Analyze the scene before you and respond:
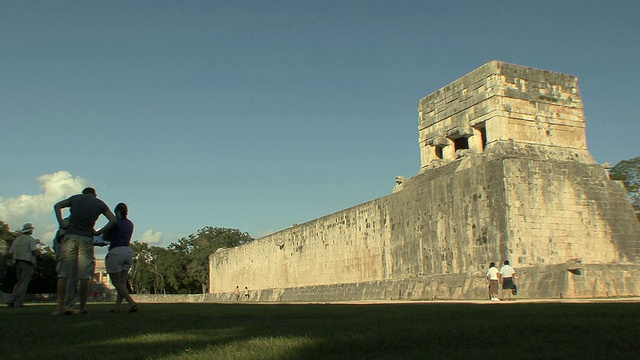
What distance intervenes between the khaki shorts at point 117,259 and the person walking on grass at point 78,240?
403mm

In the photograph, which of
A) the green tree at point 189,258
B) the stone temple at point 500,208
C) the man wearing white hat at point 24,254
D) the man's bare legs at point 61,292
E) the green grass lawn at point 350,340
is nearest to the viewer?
the green grass lawn at point 350,340

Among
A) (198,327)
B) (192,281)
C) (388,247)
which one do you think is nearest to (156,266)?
(192,281)

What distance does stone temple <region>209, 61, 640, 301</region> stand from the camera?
52.6ft

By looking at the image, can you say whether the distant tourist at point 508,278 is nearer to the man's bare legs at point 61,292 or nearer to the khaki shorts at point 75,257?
the khaki shorts at point 75,257

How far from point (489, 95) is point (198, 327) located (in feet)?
49.2

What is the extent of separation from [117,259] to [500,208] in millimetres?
10964

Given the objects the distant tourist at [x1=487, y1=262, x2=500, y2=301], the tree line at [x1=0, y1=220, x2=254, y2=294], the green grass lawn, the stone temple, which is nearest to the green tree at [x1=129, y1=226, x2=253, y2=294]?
the tree line at [x1=0, y1=220, x2=254, y2=294]

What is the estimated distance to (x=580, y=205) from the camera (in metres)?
17.3

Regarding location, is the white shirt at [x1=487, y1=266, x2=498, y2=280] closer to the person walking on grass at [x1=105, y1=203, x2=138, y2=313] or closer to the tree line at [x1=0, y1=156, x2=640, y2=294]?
the person walking on grass at [x1=105, y1=203, x2=138, y2=313]

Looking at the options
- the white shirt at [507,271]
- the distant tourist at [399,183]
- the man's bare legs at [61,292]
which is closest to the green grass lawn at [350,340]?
the man's bare legs at [61,292]

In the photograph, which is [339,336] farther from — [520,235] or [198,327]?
[520,235]

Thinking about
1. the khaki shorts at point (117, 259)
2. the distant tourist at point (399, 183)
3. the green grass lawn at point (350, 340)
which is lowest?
the green grass lawn at point (350, 340)

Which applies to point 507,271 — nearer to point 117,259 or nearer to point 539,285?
point 539,285

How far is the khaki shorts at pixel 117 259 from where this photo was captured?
351 inches
